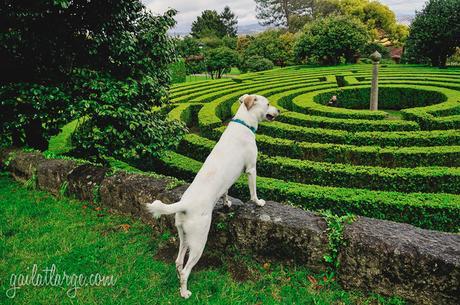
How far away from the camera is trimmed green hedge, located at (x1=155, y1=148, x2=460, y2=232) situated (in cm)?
730

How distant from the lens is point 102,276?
16.3 feet

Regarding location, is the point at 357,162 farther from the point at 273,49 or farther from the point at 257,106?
the point at 273,49

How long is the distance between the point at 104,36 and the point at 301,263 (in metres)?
7.11

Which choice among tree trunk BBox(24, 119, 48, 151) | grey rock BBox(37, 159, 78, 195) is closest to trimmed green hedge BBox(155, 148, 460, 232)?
grey rock BBox(37, 159, 78, 195)

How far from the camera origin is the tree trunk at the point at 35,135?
31.4 feet

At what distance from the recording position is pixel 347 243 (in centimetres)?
453

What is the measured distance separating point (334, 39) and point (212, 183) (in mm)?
35681

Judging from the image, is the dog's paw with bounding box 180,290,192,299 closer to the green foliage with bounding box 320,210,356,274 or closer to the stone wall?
the stone wall

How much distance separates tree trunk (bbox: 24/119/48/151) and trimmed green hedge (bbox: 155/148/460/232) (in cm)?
595

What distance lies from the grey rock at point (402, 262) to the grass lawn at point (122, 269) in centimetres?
21

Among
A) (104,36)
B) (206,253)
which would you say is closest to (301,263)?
(206,253)

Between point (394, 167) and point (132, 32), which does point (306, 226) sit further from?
point (132, 32)

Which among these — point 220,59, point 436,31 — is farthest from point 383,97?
point 220,59

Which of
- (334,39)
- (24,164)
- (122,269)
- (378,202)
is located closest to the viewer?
(122,269)
